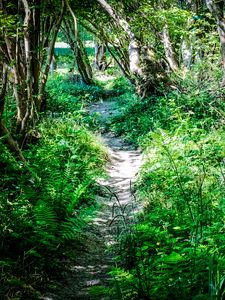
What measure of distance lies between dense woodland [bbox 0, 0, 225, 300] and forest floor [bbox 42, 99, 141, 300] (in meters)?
0.11

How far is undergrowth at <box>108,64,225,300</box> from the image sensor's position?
9.11 ft

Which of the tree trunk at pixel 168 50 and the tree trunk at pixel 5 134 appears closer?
the tree trunk at pixel 5 134

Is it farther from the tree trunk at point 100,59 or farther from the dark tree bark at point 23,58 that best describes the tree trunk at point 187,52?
the tree trunk at point 100,59

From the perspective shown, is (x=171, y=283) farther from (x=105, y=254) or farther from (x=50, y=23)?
(x=50, y=23)

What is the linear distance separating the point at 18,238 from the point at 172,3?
13.8m

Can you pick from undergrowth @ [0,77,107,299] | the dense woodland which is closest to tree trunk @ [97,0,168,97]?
the dense woodland

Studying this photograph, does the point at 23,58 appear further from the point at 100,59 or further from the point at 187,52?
the point at 100,59

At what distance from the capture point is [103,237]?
5414 mm

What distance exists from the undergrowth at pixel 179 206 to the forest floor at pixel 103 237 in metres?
0.26

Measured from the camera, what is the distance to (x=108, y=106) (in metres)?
17.8

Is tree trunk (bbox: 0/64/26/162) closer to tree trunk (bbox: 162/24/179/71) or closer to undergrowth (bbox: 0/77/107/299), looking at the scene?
undergrowth (bbox: 0/77/107/299)

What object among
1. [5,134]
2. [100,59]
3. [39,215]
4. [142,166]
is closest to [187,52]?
[142,166]

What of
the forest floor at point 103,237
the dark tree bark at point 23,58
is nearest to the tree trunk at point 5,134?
the dark tree bark at point 23,58

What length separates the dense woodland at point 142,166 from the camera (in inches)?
128
